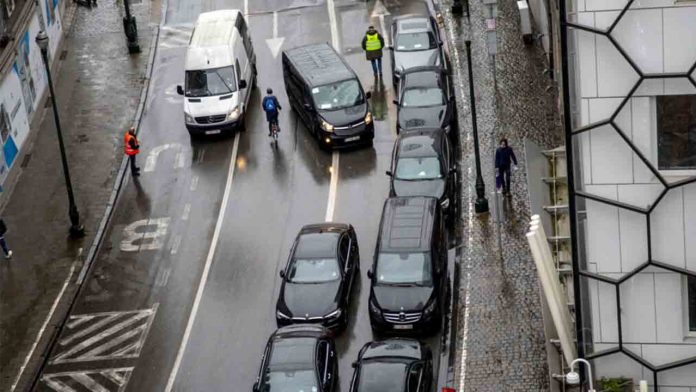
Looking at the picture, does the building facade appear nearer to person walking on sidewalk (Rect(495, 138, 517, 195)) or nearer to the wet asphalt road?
the wet asphalt road

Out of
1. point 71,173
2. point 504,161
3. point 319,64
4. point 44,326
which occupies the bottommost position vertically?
point 44,326

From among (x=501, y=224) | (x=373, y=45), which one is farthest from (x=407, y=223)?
(x=373, y=45)

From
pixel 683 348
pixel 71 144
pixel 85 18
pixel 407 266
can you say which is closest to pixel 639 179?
pixel 683 348

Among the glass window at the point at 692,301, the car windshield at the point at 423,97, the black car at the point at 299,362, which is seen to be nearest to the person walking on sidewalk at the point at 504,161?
the car windshield at the point at 423,97

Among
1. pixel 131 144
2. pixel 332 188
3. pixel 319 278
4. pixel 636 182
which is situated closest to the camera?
pixel 636 182

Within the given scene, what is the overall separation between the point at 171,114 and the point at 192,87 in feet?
8.36

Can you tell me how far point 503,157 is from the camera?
1713 inches

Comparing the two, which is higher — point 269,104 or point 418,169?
point 269,104

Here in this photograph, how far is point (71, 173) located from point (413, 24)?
13195 millimetres

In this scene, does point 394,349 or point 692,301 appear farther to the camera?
point 394,349

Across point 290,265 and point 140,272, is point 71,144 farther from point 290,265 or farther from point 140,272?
point 290,265

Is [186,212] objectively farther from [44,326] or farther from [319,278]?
[319,278]

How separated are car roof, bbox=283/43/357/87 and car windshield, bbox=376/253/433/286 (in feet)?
37.0

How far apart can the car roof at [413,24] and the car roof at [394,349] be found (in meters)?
19.4
